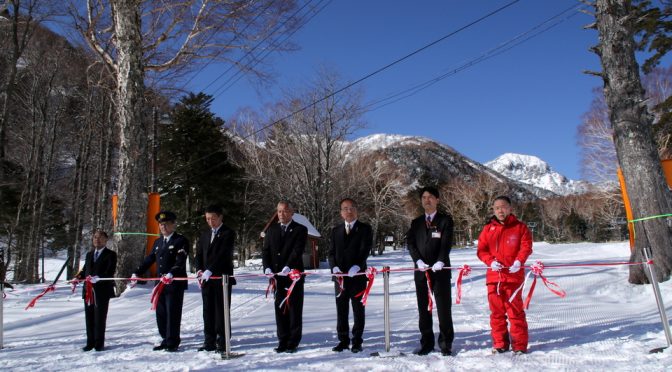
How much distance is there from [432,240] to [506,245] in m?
0.80

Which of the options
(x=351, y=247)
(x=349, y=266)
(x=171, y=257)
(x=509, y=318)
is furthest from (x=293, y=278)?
(x=509, y=318)

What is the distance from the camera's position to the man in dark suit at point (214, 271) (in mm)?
5441

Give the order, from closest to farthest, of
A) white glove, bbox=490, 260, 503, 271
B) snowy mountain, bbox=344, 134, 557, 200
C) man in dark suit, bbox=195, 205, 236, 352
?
white glove, bbox=490, 260, 503, 271 → man in dark suit, bbox=195, 205, 236, 352 → snowy mountain, bbox=344, 134, 557, 200

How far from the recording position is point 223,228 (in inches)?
232

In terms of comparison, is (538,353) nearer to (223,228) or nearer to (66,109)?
(223,228)

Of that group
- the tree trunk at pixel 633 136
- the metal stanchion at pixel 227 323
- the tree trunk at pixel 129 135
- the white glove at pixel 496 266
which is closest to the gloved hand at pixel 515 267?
the white glove at pixel 496 266

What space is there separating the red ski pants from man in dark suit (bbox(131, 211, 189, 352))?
146 inches

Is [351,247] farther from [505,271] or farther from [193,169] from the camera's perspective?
[193,169]

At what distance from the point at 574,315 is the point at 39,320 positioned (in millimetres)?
8901

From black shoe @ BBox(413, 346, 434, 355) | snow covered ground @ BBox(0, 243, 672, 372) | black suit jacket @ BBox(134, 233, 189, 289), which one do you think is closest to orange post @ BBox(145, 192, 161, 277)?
snow covered ground @ BBox(0, 243, 672, 372)

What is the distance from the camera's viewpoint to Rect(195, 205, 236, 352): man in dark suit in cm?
544

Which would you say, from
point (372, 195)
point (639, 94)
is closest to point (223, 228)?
point (639, 94)

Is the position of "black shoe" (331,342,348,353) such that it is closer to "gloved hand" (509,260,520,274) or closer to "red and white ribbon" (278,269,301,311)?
"red and white ribbon" (278,269,301,311)

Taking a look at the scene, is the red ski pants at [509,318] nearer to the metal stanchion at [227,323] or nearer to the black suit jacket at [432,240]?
the black suit jacket at [432,240]
